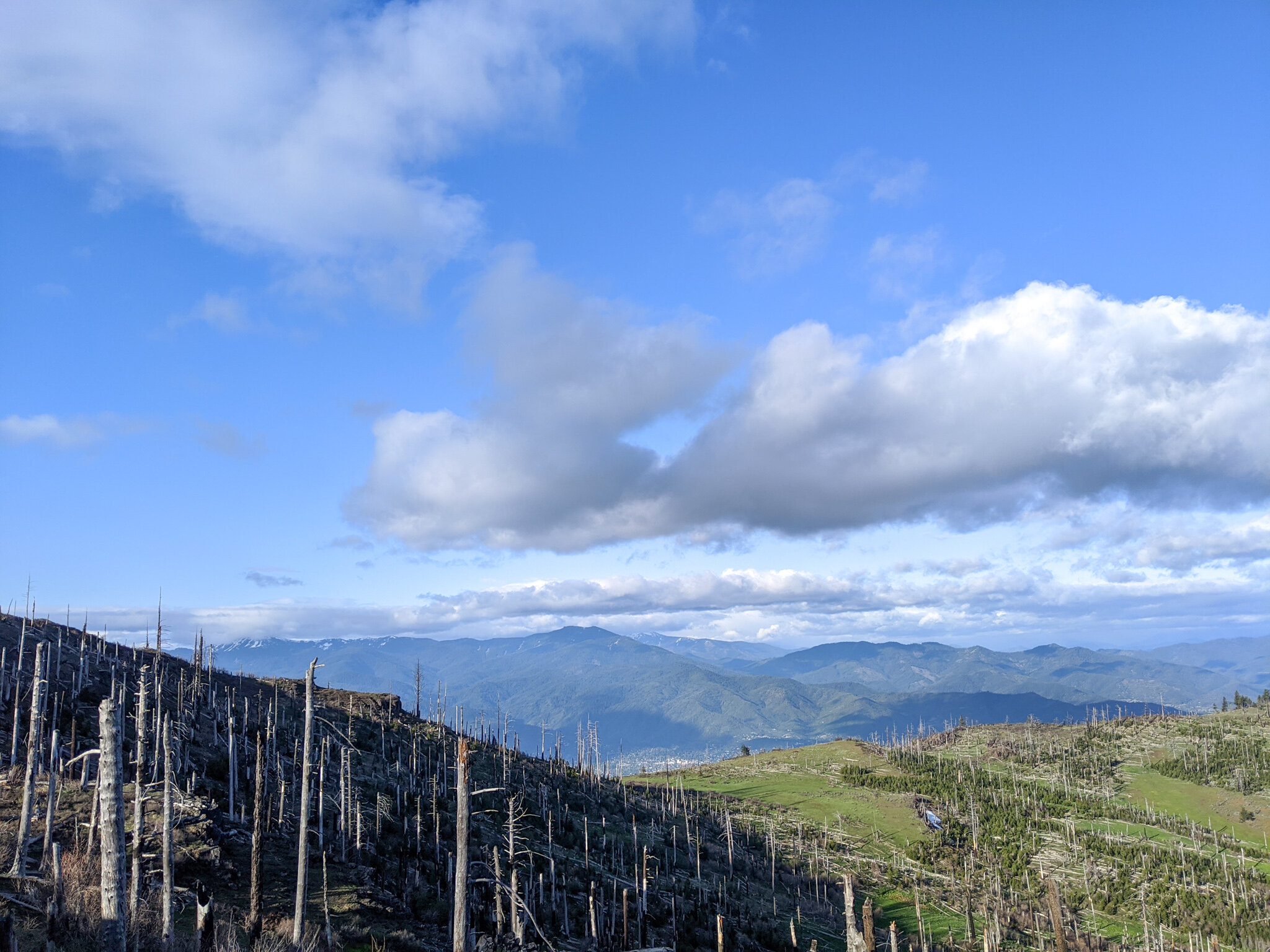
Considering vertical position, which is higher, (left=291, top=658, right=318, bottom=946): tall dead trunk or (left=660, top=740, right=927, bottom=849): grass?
(left=291, top=658, right=318, bottom=946): tall dead trunk

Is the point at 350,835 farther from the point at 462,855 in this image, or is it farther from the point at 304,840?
the point at 462,855

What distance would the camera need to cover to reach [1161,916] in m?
103

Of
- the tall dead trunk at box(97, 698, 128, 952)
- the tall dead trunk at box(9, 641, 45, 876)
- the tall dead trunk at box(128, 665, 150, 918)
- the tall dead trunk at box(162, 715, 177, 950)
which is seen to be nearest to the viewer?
the tall dead trunk at box(97, 698, 128, 952)

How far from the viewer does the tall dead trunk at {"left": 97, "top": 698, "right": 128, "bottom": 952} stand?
2139 centimetres

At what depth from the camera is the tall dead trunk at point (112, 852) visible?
21391 mm

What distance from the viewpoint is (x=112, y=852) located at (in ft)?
70.9

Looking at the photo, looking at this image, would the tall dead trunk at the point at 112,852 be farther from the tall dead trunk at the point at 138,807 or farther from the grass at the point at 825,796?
the grass at the point at 825,796

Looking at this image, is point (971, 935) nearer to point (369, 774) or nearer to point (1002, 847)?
point (1002, 847)

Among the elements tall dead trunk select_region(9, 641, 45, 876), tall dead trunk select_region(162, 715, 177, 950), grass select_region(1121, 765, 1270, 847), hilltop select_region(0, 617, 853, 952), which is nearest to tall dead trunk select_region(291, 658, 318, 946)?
hilltop select_region(0, 617, 853, 952)

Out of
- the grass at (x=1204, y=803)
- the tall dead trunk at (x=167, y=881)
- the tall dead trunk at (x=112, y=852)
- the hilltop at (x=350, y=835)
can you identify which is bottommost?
the grass at (x=1204, y=803)

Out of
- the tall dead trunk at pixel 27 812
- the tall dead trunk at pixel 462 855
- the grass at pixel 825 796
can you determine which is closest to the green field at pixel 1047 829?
the grass at pixel 825 796

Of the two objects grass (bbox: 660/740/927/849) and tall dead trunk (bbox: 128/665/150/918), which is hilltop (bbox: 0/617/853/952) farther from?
grass (bbox: 660/740/927/849)

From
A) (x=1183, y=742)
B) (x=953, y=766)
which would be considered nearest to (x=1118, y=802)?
(x=953, y=766)

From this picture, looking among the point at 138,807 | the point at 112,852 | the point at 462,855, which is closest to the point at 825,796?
the point at 138,807
